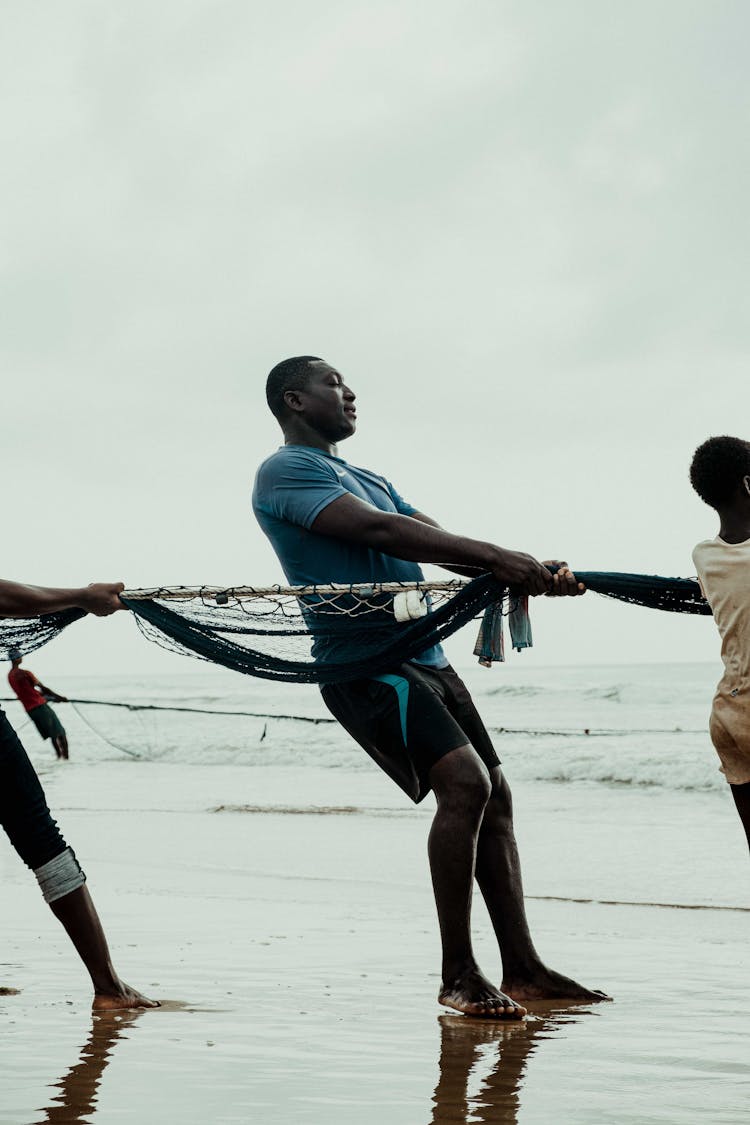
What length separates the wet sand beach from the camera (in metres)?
3.06

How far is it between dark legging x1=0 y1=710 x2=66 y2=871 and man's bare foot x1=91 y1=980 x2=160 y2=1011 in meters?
0.44

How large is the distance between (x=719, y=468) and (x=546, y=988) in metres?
1.75

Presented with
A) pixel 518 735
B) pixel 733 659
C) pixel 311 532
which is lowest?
pixel 518 735

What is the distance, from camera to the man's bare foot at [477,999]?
3830 millimetres

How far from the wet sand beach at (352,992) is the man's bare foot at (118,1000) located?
2.9 inches

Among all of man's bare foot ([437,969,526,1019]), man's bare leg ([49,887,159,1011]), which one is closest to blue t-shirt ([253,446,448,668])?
man's bare foot ([437,969,526,1019])

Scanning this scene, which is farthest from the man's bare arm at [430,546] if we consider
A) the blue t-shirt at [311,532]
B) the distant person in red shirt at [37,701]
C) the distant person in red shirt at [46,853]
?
the distant person in red shirt at [37,701]

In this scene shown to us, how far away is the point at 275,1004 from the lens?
4.16 meters

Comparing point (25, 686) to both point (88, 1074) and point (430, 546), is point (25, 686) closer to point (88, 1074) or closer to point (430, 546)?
point (430, 546)

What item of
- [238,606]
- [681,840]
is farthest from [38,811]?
[681,840]

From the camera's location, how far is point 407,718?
404 centimetres

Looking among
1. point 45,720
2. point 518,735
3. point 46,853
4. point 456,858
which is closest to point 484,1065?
point 456,858

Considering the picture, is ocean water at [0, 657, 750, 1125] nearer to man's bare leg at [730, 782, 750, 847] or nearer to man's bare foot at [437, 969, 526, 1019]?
man's bare foot at [437, 969, 526, 1019]

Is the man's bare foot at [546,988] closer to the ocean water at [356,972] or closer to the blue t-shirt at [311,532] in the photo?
the ocean water at [356,972]
